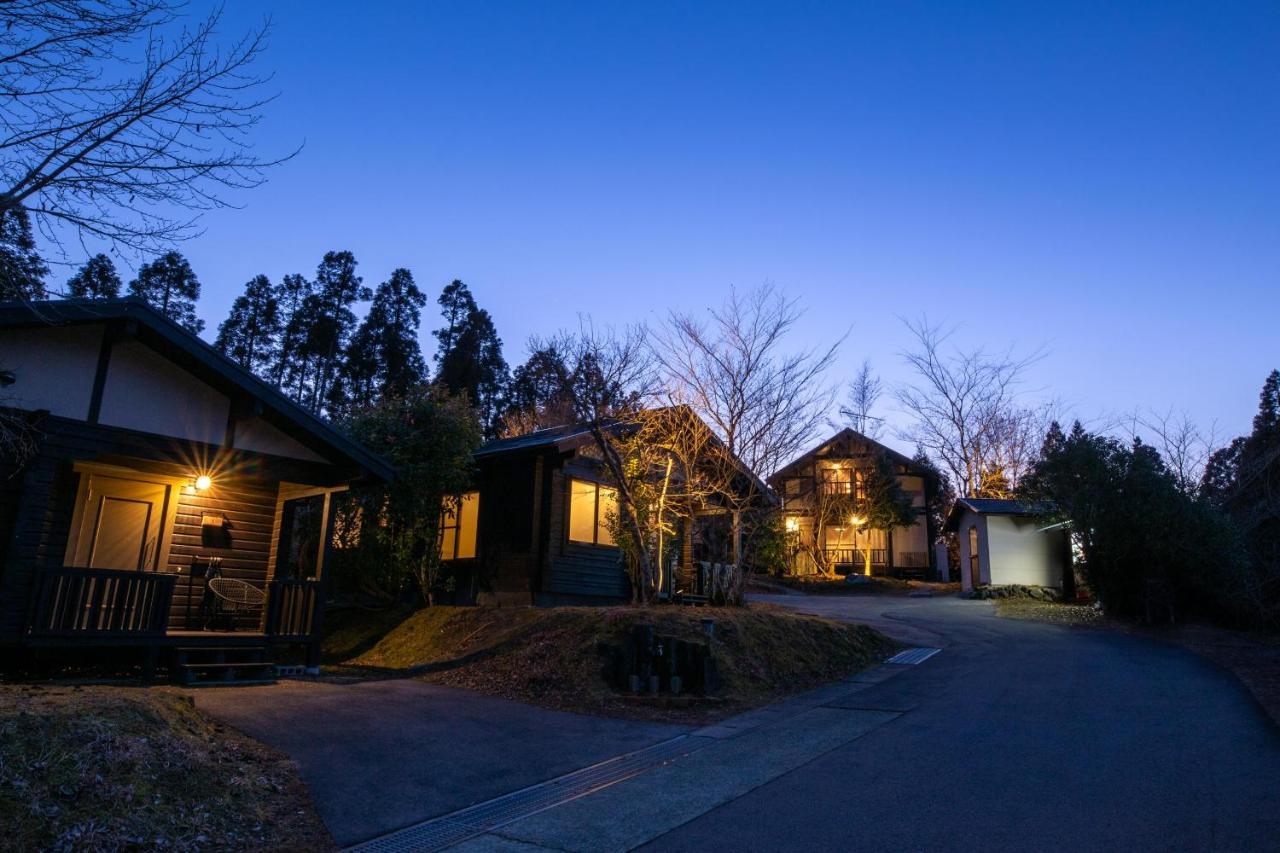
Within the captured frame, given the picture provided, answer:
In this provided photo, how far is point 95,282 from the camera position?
7.38 m

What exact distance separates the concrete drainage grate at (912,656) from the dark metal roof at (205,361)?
9.02 metres

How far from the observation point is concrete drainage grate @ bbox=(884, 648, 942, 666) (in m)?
13.3

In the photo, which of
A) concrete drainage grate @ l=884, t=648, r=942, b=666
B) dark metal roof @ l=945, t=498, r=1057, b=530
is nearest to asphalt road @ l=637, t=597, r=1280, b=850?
concrete drainage grate @ l=884, t=648, r=942, b=666

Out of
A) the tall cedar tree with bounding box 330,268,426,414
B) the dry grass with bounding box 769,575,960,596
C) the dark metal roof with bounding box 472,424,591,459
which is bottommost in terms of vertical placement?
the dry grass with bounding box 769,575,960,596

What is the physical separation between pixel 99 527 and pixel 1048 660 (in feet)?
49.9

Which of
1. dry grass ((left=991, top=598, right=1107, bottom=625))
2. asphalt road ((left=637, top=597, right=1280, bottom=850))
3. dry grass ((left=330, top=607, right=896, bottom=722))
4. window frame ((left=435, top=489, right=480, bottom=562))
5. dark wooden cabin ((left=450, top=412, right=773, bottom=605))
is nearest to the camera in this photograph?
asphalt road ((left=637, top=597, right=1280, bottom=850))

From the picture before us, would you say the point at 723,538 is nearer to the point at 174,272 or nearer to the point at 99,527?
the point at 99,527

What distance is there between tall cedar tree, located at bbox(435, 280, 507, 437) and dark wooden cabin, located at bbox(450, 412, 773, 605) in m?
22.4

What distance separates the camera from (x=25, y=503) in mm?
9766

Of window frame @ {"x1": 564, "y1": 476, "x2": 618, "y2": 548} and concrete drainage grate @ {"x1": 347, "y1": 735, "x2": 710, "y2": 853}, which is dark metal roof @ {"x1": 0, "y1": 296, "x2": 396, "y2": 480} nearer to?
window frame @ {"x1": 564, "y1": 476, "x2": 618, "y2": 548}

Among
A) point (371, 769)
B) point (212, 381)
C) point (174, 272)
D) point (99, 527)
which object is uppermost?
point (174, 272)

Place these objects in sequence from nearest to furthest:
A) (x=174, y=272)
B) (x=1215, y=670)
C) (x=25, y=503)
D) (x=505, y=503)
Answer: (x=25, y=503), (x=1215, y=670), (x=505, y=503), (x=174, y=272)

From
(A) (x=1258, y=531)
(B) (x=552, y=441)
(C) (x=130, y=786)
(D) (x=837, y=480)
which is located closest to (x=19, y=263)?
(C) (x=130, y=786)

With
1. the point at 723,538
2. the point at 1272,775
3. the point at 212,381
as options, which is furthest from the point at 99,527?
the point at 1272,775
